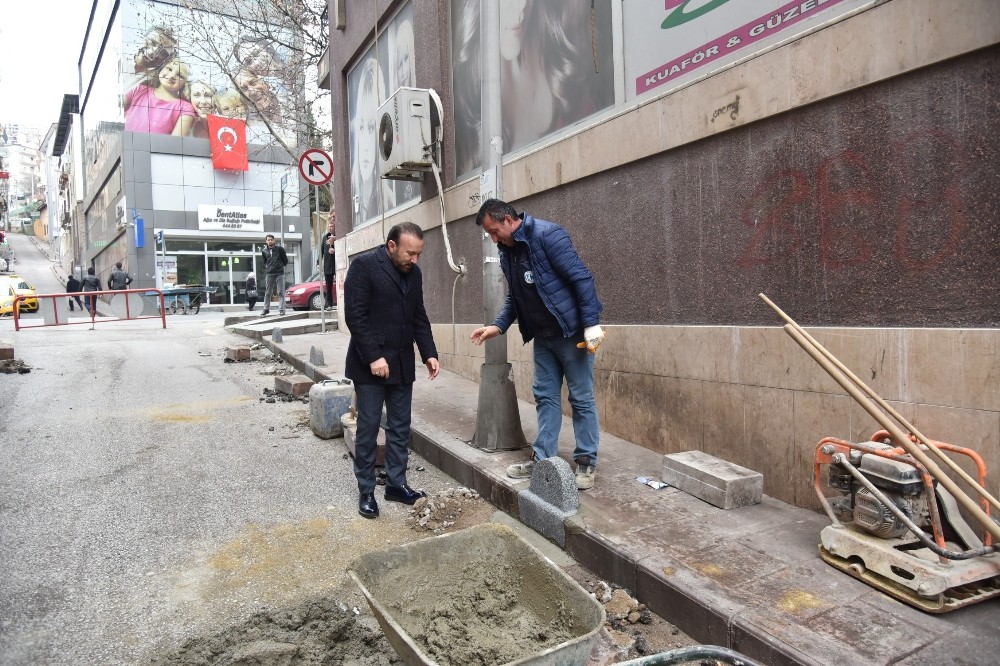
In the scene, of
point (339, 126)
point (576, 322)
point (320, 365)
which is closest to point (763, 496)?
point (576, 322)

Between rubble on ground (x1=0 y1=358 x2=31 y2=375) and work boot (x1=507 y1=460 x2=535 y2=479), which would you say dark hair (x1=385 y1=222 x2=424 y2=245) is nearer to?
work boot (x1=507 y1=460 x2=535 y2=479)

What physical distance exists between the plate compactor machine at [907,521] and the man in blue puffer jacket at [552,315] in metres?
1.40

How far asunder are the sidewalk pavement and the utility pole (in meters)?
0.21

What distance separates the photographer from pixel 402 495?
4.37 m

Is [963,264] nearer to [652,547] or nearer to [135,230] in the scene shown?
[652,547]

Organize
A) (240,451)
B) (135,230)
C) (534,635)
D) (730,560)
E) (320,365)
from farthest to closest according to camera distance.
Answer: (135,230) < (320,365) < (240,451) < (730,560) < (534,635)

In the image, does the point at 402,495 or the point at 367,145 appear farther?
the point at 367,145

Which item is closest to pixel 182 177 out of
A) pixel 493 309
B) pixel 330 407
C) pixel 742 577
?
pixel 330 407

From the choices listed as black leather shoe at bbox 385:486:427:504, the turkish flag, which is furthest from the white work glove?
the turkish flag

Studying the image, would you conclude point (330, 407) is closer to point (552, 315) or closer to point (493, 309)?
point (493, 309)

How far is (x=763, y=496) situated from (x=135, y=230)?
3110 cm

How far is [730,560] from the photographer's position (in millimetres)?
3020

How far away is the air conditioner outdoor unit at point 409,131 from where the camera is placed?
789 cm

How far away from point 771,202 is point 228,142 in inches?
1245
